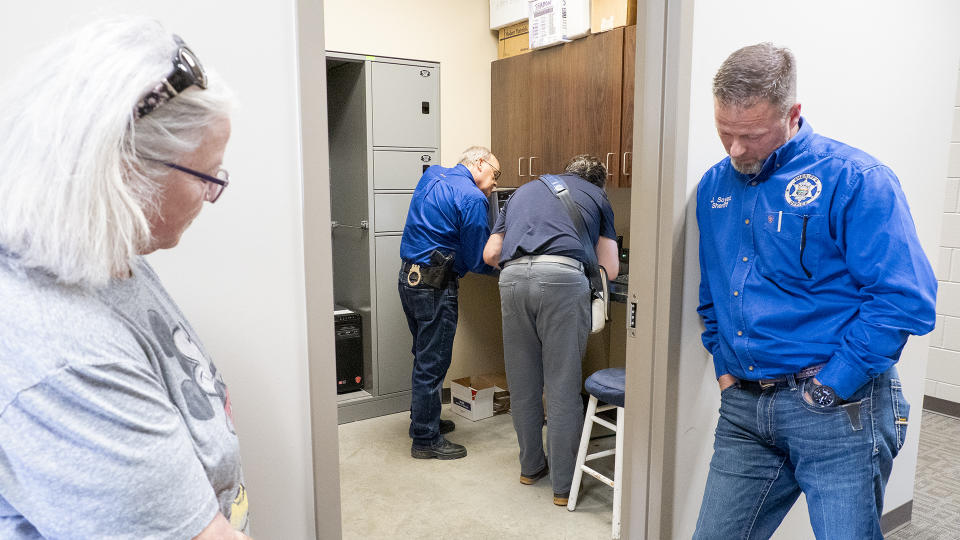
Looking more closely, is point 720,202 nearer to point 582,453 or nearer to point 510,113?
point 582,453

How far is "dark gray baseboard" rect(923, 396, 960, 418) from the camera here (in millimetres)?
3941

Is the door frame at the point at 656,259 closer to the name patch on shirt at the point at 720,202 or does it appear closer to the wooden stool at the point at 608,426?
the name patch on shirt at the point at 720,202

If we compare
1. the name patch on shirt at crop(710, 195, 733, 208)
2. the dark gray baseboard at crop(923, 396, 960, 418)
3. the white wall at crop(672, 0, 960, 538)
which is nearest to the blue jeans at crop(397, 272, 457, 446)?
the white wall at crop(672, 0, 960, 538)

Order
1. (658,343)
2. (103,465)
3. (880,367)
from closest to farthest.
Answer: (103,465)
(880,367)
(658,343)

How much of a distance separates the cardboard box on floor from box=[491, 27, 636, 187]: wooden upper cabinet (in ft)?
3.98

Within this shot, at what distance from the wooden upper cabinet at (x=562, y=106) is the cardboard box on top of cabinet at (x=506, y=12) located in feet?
0.67

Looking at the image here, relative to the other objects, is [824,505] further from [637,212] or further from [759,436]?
[637,212]

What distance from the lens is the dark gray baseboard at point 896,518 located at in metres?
2.53

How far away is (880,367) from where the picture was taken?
1.32 meters

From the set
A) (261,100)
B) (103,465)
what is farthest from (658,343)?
(103,465)

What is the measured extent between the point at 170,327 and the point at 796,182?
4.19 feet

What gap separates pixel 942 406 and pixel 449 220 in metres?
3.27

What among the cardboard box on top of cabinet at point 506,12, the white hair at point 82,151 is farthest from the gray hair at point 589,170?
the white hair at point 82,151

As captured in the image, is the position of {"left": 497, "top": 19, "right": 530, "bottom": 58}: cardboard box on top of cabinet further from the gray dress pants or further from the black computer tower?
the black computer tower
